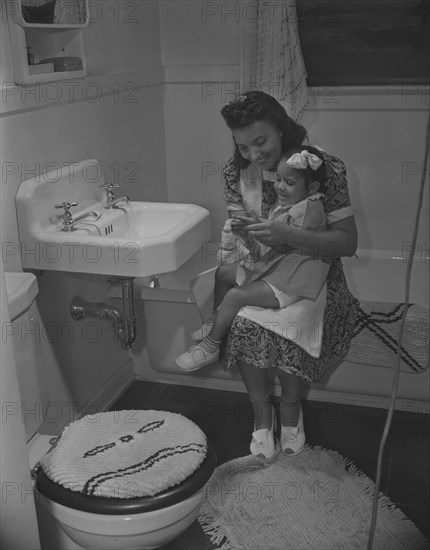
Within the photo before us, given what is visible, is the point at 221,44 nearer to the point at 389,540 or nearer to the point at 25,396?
the point at 25,396

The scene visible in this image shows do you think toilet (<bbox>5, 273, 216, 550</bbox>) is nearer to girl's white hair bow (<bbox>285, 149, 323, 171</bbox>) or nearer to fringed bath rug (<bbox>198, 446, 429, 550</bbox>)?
fringed bath rug (<bbox>198, 446, 429, 550</bbox>)

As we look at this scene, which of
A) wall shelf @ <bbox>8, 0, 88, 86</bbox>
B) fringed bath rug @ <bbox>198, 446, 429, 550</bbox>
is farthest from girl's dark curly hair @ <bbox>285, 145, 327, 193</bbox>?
fringed bath rug @ <bbox>198, 446, 429, 550</bbox>

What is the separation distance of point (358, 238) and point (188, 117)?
0.58 m

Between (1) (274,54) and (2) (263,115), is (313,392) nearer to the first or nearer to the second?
(2) (263,115)

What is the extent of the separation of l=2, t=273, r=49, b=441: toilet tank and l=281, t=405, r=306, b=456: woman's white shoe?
778 millimetres

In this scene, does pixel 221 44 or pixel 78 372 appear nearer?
pixel 221 44

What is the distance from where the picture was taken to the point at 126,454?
1435 mm

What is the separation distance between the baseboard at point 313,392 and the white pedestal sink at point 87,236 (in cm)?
51

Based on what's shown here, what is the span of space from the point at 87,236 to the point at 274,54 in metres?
0.68

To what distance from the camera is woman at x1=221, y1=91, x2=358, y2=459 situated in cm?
165

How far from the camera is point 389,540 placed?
158 centimetres

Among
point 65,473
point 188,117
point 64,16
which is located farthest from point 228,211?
point 65,473

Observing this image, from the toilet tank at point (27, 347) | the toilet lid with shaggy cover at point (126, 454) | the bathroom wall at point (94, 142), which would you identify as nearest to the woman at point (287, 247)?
the bathroom wall at point (94, 142)

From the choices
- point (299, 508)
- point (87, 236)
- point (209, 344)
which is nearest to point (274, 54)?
point (87, 236)
